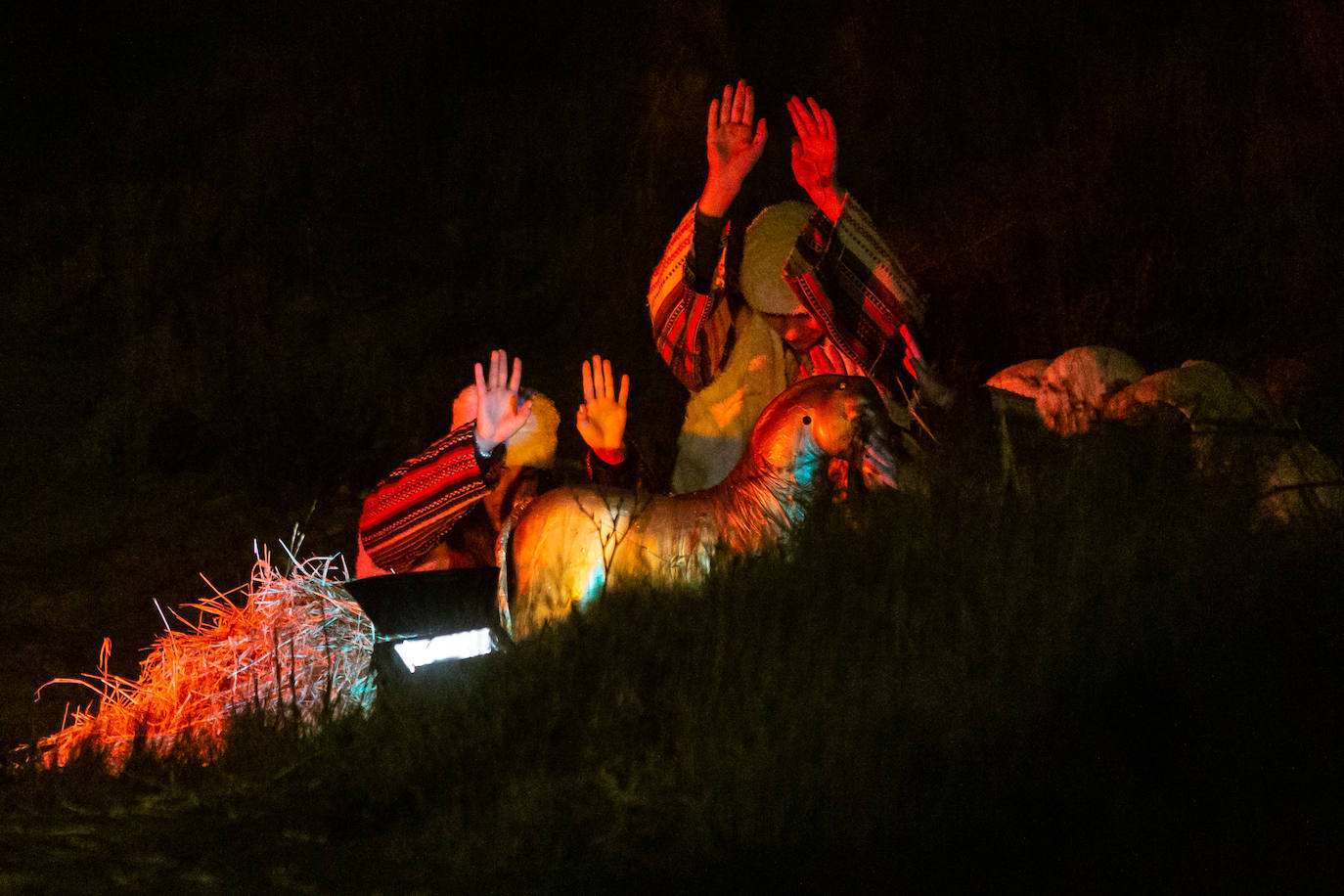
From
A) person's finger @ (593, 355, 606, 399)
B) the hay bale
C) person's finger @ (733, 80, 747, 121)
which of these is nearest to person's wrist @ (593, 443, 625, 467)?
person's finger @ (593, 355, 606, 399)

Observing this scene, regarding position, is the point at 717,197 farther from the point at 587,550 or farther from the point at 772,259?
the point at 587,550

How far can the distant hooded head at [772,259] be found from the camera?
3.53 metres

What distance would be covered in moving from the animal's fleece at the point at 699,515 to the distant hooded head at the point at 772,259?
1.98 ft

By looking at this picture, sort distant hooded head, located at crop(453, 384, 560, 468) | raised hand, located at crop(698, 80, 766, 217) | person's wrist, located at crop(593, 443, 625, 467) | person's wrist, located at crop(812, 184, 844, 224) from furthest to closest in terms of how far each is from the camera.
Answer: distant hooded head, located at crop(453, 384, 560, 468) < person's wrist, located at crop(593, 443, 625, 467) < person's wrist, located at crop(812, 184, 844, 224) < raised hand, located at crop(698, 80, 766, 217)

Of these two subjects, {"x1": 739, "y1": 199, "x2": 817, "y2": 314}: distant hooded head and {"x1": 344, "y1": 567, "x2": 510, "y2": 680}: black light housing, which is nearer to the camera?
{"x1": 344, "y1": 567, "x2": 510, "y2": 680}: black light housing

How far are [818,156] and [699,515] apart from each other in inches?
39.2

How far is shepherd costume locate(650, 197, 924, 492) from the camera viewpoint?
135 inches

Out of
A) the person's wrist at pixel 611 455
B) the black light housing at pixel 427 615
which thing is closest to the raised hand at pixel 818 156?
the person's wrist at pixel 611 455

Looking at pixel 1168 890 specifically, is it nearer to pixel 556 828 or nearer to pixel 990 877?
pixel 990 877

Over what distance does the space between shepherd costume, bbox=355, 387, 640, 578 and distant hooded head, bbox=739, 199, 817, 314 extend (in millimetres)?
512

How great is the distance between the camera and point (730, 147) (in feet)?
11.0

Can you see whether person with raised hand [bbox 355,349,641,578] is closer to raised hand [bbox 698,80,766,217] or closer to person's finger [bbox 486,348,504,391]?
person's finger [bbox 486,348,504,391]

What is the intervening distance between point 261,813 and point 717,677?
0.78 metres

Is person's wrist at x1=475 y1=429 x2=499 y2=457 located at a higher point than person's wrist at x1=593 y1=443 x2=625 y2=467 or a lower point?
higher
